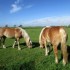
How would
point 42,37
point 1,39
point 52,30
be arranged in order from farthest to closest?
1. point 1,39
2. point 42,37
3. point 52,30

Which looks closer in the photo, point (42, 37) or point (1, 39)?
point (42, 37)

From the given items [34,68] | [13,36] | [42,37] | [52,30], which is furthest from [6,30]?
[34,68]

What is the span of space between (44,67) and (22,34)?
606 centimetres

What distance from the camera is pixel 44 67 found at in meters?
8.14

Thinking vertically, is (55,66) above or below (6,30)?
below

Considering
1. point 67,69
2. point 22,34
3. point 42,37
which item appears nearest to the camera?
point 67,69

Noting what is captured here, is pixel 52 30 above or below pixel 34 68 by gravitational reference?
above

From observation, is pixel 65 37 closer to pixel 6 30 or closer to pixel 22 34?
pixel 22 34

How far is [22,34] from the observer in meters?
13.8

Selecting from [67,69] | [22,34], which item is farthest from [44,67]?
[22,34]

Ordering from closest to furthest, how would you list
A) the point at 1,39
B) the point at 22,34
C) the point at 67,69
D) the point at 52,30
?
1. the point at 67,69
2. the point at 52,30
3. the point at 22,34
4. the point at 1,39

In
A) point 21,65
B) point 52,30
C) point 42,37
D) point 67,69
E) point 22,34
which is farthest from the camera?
point 22,34

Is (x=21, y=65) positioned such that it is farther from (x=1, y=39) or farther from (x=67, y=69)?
(x=1, y=39)

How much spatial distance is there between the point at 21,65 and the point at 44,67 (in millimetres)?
1164
